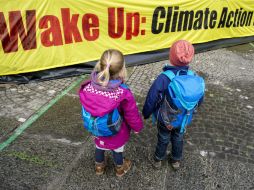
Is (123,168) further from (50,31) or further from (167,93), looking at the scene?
(50,31)

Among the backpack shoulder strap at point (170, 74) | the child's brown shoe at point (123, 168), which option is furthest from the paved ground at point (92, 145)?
the backpack shoulder strap at point (170, 74)

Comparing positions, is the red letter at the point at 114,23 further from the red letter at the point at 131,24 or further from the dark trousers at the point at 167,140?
the dark trousers at the point at 167,140

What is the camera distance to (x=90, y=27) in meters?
5.82

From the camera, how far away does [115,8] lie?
5961 mm

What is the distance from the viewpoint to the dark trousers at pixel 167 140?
335 centimetres

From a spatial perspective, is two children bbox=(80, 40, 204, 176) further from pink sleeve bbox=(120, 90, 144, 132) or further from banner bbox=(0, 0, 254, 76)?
banner bbox=(0, 0, 254, 76)

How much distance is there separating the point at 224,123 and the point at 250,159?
0.85 metres

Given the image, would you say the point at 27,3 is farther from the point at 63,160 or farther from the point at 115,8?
the point at 63,160

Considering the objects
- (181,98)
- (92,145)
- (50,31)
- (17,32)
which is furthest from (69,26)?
(181,98)

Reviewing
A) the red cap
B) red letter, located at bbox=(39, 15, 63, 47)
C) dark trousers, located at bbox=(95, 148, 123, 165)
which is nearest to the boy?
the red cap

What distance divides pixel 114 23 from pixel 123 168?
3.47m

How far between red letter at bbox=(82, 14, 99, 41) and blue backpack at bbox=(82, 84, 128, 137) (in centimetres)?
322

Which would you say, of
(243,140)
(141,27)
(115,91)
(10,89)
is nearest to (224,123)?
(243,140)

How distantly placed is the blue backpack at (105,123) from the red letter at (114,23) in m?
3.43
